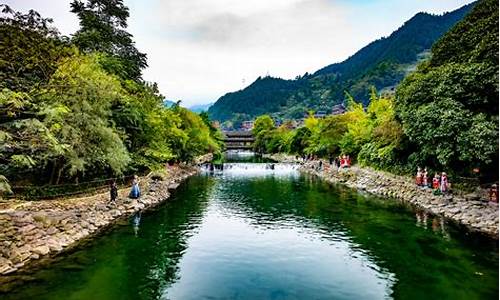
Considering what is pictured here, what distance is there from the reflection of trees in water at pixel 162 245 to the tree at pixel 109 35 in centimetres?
1881

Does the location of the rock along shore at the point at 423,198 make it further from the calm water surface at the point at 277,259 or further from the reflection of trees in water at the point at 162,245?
the reflection of trees in water at the point at 162,245

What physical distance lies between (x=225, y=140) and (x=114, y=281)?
132 meters

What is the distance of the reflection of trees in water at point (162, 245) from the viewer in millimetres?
15172

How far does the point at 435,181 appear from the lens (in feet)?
94.7

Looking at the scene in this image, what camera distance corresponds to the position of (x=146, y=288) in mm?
14469

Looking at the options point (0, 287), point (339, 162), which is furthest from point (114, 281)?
point (339, 162)

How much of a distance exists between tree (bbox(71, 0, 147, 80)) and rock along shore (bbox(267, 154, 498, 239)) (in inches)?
1072

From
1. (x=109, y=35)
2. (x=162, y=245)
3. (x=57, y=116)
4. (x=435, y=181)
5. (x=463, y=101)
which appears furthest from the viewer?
(x=109, y=35)

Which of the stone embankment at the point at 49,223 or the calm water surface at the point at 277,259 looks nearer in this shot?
the calm water surface at the point at 277,259

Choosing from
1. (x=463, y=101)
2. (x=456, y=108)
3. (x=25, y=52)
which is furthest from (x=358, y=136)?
(x=25, y=52)

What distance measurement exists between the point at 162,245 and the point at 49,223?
18.3 ft

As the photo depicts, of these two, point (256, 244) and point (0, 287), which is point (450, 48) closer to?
point (256, 244)

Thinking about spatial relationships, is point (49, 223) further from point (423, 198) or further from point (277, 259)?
point (423, 198)

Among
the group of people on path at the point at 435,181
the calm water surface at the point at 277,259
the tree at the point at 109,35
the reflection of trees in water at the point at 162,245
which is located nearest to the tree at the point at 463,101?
the group of people on path at the point at 435,181
